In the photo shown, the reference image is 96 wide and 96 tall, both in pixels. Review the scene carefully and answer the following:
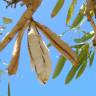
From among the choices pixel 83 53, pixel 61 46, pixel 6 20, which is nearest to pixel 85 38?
pixel 83 53

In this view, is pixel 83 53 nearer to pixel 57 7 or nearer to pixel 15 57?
pixel 57 7

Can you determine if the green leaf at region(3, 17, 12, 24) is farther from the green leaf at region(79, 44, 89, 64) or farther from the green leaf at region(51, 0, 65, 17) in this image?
the green leaf at region(79, 44, 89, 64)

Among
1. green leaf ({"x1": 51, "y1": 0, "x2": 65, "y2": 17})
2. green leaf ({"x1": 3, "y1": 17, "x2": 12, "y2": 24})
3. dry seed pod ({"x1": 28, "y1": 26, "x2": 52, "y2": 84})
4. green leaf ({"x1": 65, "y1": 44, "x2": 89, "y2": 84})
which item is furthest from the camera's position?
green leaf ({"x1": 65, "y1": 44, "x2": 89, "y2": 84})

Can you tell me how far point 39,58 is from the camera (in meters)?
A: 0.76

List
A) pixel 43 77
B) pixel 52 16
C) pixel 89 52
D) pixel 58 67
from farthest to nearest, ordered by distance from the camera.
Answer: pixel 89 52 → pixel 58 67 → pixel 52 16 → pixel 43 77

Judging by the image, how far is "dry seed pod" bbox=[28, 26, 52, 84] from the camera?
0.75 metres

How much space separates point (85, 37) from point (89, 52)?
0.21 ft

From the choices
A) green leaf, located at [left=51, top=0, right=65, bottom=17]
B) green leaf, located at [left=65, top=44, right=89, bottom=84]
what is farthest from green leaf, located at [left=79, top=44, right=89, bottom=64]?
green leaf, located at [left=51, top=0, right=65, bottom=17]

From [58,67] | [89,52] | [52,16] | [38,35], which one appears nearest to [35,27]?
[38,35]

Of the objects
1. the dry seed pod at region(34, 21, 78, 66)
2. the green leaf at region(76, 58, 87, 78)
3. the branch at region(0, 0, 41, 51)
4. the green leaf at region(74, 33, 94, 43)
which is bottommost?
the green leaf at region(76, 58, 87, 78)

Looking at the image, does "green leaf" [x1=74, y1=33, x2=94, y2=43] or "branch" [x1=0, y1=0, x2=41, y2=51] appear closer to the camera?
Answer: "branch" [x1=0, y1=0, x2=41, y2=51]

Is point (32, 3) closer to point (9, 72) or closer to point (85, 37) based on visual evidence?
point (9, 72)

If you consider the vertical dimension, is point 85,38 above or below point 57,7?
below

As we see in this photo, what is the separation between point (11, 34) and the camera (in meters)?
0.76
